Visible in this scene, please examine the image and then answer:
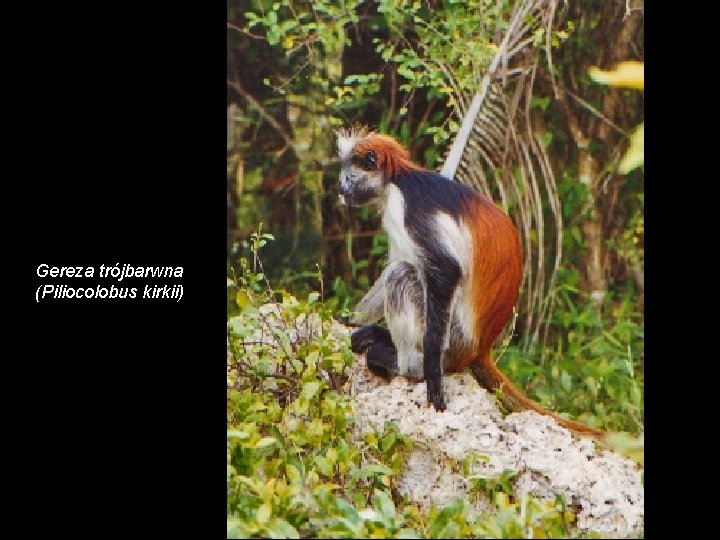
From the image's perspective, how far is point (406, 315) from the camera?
18.4 feet

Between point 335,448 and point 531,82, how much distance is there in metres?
1.89

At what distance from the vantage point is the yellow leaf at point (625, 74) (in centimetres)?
559

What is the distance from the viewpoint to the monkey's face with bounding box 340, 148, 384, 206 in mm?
5684

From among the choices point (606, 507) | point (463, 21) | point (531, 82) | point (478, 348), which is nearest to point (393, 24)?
point (463, 21)

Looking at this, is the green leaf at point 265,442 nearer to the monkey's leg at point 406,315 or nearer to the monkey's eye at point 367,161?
the monkey's leg at point 406,315

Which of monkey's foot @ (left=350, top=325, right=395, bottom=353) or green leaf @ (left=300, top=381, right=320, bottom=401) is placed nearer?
green leaf @ (left=300, top=381, right=320, bottom=401)

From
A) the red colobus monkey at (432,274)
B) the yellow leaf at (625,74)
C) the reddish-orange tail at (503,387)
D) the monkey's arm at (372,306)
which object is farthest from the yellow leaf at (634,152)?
the monkey's arm at (372,306)

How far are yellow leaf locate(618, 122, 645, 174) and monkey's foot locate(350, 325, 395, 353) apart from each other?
1332mm

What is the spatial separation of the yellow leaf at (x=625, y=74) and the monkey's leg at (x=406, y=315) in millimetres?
1218

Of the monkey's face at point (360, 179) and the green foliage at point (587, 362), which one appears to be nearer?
the monkey's face at point (360, 179)

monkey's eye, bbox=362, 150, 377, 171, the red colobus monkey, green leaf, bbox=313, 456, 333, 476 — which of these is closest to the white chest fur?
the red colobus monkey

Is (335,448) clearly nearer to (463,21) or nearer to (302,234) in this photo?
(302,234)

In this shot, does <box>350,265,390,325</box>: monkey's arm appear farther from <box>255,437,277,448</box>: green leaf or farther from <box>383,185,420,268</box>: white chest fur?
<box>255,437,277,448</box>: green leaf

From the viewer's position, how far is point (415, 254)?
5.54 meters
